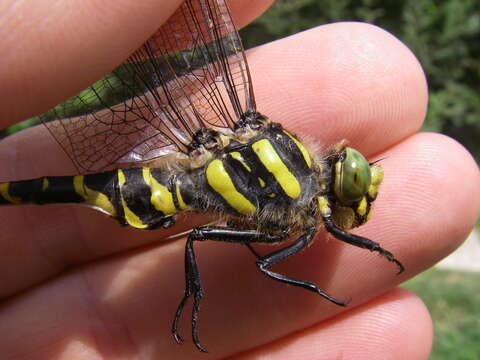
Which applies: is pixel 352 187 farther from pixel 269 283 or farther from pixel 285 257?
pixel 269 283

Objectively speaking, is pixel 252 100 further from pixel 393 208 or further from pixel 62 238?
pixel 62 238

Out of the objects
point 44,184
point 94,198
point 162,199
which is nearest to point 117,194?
→ point 94,198

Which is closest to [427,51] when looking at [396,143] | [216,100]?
[396,143]

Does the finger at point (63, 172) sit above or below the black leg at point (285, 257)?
above

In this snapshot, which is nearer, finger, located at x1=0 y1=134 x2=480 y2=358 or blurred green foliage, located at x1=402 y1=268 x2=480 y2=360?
finger, located at x1=0 y1=134 x2=480 y2=358

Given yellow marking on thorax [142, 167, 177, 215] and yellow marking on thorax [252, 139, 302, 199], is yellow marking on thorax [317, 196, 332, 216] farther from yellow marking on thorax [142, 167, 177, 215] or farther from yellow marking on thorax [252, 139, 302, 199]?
yellow marking on thorax [142, 167, 177, 215]

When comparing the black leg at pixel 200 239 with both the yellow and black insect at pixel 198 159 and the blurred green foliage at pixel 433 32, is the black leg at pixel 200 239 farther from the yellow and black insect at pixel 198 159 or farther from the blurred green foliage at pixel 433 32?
the blurred green foliage at pixel 433 32

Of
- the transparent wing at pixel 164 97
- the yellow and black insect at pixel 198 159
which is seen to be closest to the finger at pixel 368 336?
the yellow and black insect at pixel 198 159

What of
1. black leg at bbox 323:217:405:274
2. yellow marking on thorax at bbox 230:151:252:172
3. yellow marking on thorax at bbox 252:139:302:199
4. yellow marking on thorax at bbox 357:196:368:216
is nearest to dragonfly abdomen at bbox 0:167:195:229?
yellow marking on thorax at bbox 230:151:252:172
